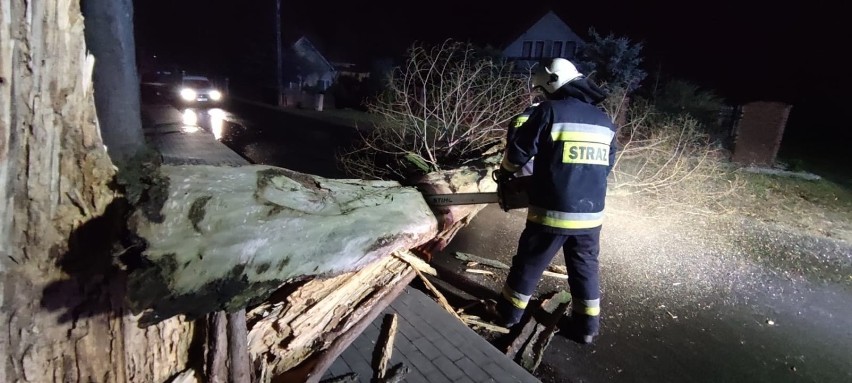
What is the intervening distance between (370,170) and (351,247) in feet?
15.5

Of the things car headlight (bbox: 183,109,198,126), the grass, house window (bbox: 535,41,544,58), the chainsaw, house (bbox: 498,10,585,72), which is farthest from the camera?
house window (bbox: 535,41,544,58)

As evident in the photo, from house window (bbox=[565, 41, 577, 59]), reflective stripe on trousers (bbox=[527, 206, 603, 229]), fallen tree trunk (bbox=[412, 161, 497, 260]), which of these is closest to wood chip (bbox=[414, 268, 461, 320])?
fallen tree trunk (bbox=[412, 161, 497, 260])

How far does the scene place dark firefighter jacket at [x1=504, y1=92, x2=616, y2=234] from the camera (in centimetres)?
272

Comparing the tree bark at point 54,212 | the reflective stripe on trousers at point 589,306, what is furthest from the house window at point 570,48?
the tree bark at point 54,212

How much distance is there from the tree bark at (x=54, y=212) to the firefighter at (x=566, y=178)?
2190mm

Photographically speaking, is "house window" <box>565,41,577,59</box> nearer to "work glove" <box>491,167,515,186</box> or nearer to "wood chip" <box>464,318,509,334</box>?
"work glove" <box>491,167,515,186</box>

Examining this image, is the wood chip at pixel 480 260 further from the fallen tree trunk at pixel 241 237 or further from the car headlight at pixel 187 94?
the car headlight at pixel 187 94

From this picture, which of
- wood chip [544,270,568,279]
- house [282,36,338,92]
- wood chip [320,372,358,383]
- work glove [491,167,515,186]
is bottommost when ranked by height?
wood chip [320,372,358,383]

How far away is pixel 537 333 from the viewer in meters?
3.14

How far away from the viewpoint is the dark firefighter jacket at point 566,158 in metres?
2.72

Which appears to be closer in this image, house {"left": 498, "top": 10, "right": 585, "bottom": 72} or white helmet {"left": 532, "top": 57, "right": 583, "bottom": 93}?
white helmet {"left": 532, "top": 57, "right": 583, "bottom": 93}

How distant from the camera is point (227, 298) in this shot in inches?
60.5

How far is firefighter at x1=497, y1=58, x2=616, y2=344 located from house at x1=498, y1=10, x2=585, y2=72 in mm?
19687

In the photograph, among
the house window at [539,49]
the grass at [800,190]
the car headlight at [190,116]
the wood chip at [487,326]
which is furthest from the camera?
the house window at [539,49]
